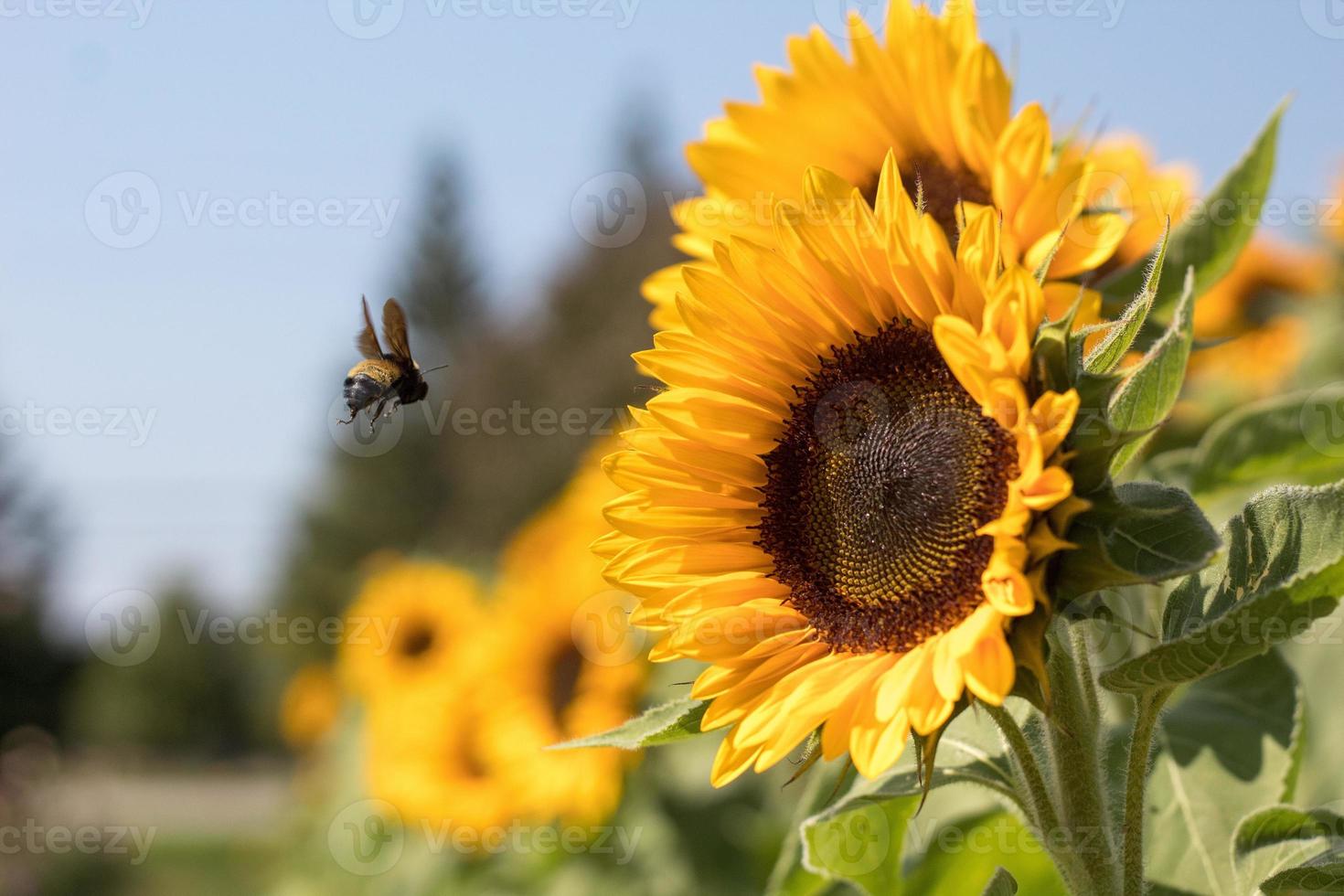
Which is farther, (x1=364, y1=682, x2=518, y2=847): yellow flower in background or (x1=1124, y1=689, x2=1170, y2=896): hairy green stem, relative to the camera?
(x1=364, y1=682, x2=518, y2=847): yellow flower in background

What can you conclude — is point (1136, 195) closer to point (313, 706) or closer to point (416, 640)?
point (416, 640)

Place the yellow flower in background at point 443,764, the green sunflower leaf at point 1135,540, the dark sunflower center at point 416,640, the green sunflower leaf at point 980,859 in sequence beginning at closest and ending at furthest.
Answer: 1. the green sunflower leaf at point 1135,540
2. the green sunflower leaf at point 980,859
3. the yellow flower in background at point 443,764
4. the dark sunflower center at point 416,640

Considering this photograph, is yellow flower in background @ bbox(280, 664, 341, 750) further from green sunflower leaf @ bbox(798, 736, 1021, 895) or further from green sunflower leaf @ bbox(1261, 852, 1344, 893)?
green sunflower leaf @ bbox(1261, 852, 1344, 893)

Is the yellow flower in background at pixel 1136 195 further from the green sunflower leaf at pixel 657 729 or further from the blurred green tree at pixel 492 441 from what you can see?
the blurred green tree at pixel 492 441

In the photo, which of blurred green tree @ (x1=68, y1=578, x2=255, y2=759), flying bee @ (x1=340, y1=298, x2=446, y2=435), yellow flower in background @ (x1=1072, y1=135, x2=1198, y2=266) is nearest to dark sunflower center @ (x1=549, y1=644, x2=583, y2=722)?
flying bee @ (x1=340, y1=298, x2=446, y2=435)

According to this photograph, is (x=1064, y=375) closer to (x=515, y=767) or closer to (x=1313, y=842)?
(x=1313, y=842)

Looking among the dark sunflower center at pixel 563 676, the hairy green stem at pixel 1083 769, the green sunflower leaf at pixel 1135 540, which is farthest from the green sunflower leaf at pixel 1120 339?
the dark sunflower center at pixel 563 676

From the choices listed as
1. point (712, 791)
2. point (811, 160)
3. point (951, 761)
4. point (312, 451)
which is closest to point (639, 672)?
point (712, 791)
